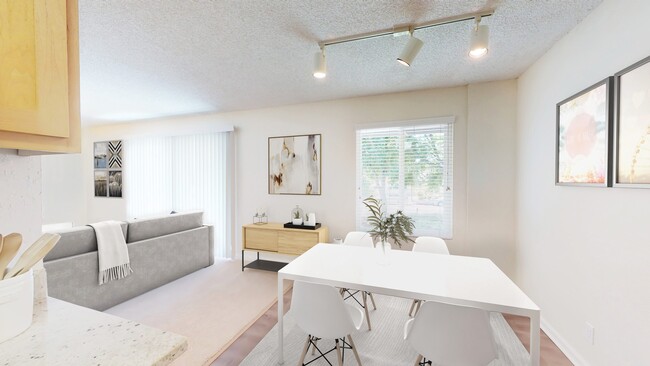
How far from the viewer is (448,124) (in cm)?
312

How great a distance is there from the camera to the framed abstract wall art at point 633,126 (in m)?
1.30

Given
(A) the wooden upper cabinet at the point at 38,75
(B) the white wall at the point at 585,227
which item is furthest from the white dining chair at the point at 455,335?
(A) the wooden upper cabinet at the point at 38,75

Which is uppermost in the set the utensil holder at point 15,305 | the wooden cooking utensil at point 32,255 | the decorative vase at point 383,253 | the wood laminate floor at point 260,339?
the wooden cooking utensil at point 32,255

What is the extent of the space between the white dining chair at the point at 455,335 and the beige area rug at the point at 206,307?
1.61 m

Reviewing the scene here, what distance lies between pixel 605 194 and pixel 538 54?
142 cm

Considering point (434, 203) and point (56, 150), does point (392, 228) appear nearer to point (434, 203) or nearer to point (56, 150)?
point (434, 203)

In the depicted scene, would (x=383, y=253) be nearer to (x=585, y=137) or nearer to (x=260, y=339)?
(x=260, y=339)

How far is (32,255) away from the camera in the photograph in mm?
746

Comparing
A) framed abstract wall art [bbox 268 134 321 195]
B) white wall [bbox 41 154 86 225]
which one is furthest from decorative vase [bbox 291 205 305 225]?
white wall [bbox 41 154 86 225]

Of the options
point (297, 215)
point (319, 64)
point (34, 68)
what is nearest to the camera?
point (34, 68)

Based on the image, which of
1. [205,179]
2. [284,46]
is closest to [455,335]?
[284,46]

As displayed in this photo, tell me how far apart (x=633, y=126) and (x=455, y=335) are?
4.98 feet

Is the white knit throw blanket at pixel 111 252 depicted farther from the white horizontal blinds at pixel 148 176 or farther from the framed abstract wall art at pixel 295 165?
the white horizontal blinds at pixel 148 176

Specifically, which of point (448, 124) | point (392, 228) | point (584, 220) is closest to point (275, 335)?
point (392, 228)
